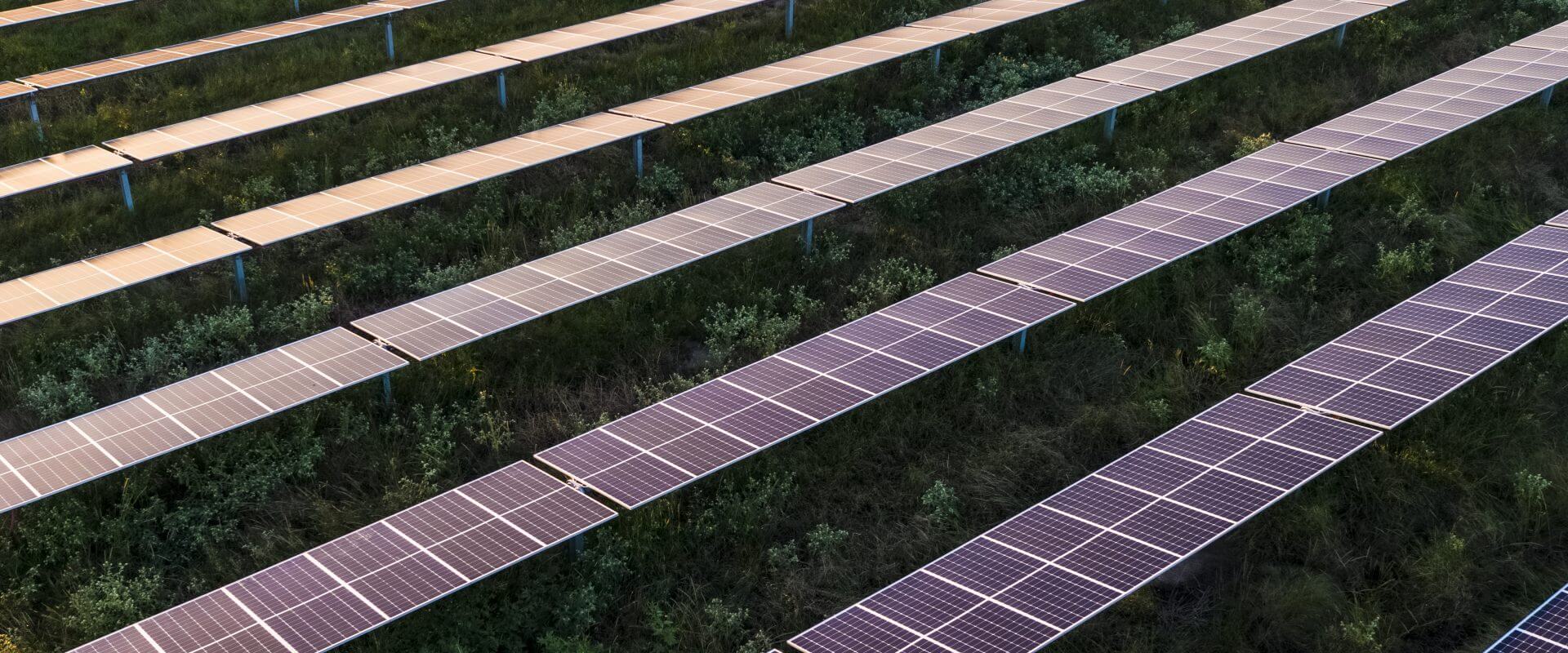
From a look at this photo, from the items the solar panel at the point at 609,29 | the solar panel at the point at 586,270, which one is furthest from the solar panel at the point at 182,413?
the solar panel at the point at 609,29

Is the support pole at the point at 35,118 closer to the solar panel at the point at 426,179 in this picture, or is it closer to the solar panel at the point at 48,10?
the solar panel at the point at 48,10

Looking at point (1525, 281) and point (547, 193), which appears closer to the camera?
point (1525, 281)

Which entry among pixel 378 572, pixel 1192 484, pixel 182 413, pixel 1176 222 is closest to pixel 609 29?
pixel 1176 222

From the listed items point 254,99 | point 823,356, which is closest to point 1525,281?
point 823,356

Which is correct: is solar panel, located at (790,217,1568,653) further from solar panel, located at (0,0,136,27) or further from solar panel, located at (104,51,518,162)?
solar panel, located at (0,0,136,27)

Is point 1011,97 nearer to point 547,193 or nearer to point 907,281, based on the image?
point 907,281

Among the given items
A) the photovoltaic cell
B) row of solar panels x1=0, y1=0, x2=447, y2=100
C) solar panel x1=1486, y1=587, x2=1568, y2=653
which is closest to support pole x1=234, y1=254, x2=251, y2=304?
row of solar panels x1=0, y1=0, x2=447, y2=100
